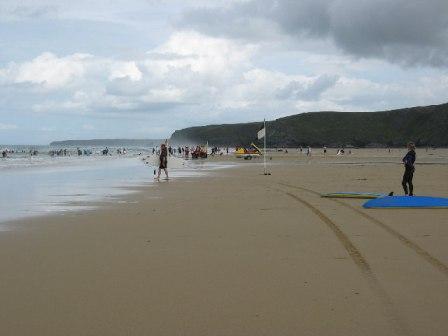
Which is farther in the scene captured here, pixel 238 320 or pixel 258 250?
→ pixel 258 250

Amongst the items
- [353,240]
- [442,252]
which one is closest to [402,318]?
[442,252]

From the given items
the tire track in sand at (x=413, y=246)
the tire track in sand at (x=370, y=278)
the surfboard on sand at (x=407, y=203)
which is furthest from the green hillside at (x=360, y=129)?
the tire track in sand at (x=370, y=278)

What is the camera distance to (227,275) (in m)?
5.91

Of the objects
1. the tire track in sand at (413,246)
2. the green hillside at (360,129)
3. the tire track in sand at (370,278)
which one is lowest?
the tire track in sand at (413,246)

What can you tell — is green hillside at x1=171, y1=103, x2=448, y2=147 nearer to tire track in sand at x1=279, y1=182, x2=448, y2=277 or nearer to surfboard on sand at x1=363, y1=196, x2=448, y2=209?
surfboard on sand at x1=363, y1=196, x2=448, y2=209

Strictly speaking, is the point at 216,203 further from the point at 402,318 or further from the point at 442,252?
the point at 402,318

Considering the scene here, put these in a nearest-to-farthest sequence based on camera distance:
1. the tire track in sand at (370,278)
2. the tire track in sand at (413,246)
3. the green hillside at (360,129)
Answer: the tire track in sand at (370,278), the tire track in sand at (413,246), the green hillside at (360,129)

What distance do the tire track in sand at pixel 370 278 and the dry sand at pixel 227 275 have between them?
17mm

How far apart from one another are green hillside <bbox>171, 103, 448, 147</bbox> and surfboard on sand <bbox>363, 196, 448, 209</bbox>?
146330mm

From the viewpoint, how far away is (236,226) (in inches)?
375

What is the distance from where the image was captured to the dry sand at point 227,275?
14.4 feet

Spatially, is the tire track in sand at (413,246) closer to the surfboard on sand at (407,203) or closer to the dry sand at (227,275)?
the dry sand at (227,275)

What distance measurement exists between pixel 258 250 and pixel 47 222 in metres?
4.77

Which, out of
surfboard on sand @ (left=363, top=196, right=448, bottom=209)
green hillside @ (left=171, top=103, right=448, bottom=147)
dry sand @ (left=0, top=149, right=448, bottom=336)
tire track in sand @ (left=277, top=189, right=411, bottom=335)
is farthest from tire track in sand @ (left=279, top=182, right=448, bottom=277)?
green hillside @ (left=171, top=103, right=448, bottom=147)
